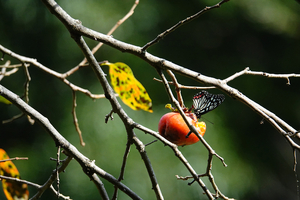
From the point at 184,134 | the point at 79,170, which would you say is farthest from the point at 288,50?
Answer: the point at 184,134

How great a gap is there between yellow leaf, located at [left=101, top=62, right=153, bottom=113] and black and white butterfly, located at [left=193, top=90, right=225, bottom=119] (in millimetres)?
130

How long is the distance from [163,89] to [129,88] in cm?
126

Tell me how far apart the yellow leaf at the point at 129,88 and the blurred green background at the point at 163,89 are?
38.6 inches

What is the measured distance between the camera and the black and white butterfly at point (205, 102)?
77 centimetres

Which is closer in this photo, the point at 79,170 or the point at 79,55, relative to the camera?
the point at 79,170

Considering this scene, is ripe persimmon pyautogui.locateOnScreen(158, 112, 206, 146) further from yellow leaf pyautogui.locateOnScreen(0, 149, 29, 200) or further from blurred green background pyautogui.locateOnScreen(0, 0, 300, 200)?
blurred green background pyautogui.locateOnScreen(0, 0, 300, 200)

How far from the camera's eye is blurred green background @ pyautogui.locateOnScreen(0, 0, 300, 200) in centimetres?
185

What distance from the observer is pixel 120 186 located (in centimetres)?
64

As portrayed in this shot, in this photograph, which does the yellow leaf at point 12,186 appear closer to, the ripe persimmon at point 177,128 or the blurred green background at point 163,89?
the ripe persimmon at point 177,128

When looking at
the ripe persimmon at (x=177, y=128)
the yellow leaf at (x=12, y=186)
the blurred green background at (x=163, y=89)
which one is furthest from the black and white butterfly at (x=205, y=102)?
the blurred green background at (x=163, y=89)

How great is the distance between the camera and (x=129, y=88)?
82 centimetres

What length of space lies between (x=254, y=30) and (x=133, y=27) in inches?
39.2

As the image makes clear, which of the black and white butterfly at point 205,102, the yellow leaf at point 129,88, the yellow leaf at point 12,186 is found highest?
the yellow leaf at point 129,88

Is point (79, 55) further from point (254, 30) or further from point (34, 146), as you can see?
point (254, 30)
